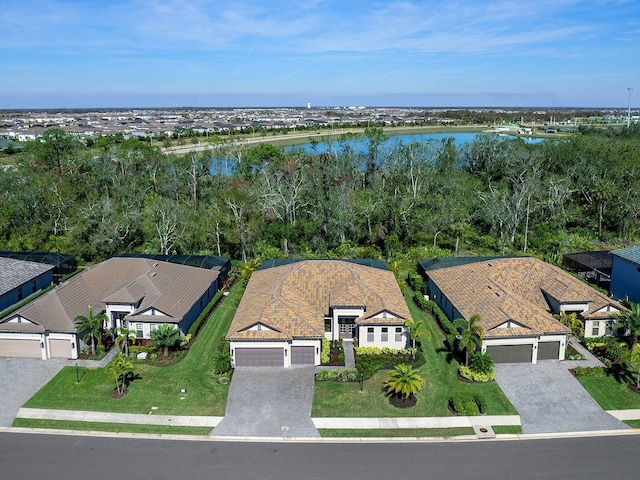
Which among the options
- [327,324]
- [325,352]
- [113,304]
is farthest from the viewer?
[113,304]

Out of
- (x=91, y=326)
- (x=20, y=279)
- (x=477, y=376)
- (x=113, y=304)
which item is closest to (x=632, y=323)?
(x=477, y=376)

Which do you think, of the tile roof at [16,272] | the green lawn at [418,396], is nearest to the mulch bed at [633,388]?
the green lawn at [418,396]

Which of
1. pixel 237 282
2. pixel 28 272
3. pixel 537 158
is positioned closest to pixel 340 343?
pixel 237 282

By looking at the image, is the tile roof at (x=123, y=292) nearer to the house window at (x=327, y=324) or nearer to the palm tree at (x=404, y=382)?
the house window at (x=327, y=324)

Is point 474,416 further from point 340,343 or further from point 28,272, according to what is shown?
point 28,272

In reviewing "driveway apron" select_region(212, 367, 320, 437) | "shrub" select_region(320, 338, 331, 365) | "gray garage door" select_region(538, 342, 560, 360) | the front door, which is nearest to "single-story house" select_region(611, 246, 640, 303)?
"gray garage door" select_region(538, 342, 560, 360)

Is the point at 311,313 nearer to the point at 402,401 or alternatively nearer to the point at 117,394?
the point at 402,401
